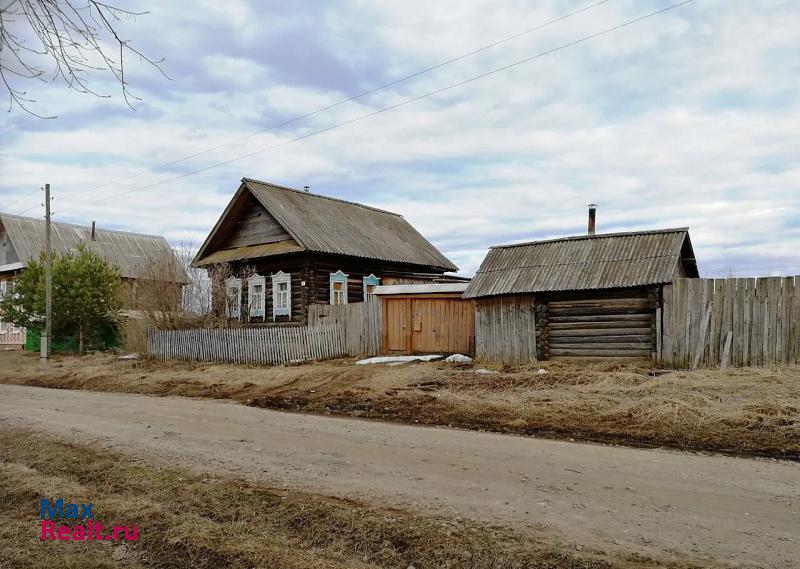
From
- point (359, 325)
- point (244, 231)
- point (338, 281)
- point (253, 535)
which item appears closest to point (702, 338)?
point (359, 325)

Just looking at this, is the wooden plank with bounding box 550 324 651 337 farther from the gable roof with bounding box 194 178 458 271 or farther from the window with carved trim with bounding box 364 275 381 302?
the window with carved trim with bounding box 364 275 381 302

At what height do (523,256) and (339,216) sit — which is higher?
(339,216)

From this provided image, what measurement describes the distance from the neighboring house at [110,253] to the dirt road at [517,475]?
1480 centimetres

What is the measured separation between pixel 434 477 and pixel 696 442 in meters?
4.24

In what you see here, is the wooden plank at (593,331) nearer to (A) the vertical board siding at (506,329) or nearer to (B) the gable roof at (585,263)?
(A) the vertical board siding at (506,329)

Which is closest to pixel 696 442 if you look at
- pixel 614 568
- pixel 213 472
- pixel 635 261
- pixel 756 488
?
pixel 756 488

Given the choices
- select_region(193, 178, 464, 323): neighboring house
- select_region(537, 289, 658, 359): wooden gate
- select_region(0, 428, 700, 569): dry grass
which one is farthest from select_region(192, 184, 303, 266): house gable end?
select_region(0, 428, 700, 569): dry grass

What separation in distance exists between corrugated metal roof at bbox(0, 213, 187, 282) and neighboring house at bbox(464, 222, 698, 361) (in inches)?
872

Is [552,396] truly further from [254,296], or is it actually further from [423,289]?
[254,296]

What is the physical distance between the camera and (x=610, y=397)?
1191 centimetres

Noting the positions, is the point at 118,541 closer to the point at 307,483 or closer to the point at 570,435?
the point at 307,483

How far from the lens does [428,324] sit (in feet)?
66.4

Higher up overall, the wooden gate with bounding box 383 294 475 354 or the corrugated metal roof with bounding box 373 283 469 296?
the corrugated metal roof with bounding box 373 283 469 296

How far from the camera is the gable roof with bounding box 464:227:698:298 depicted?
1638cm
